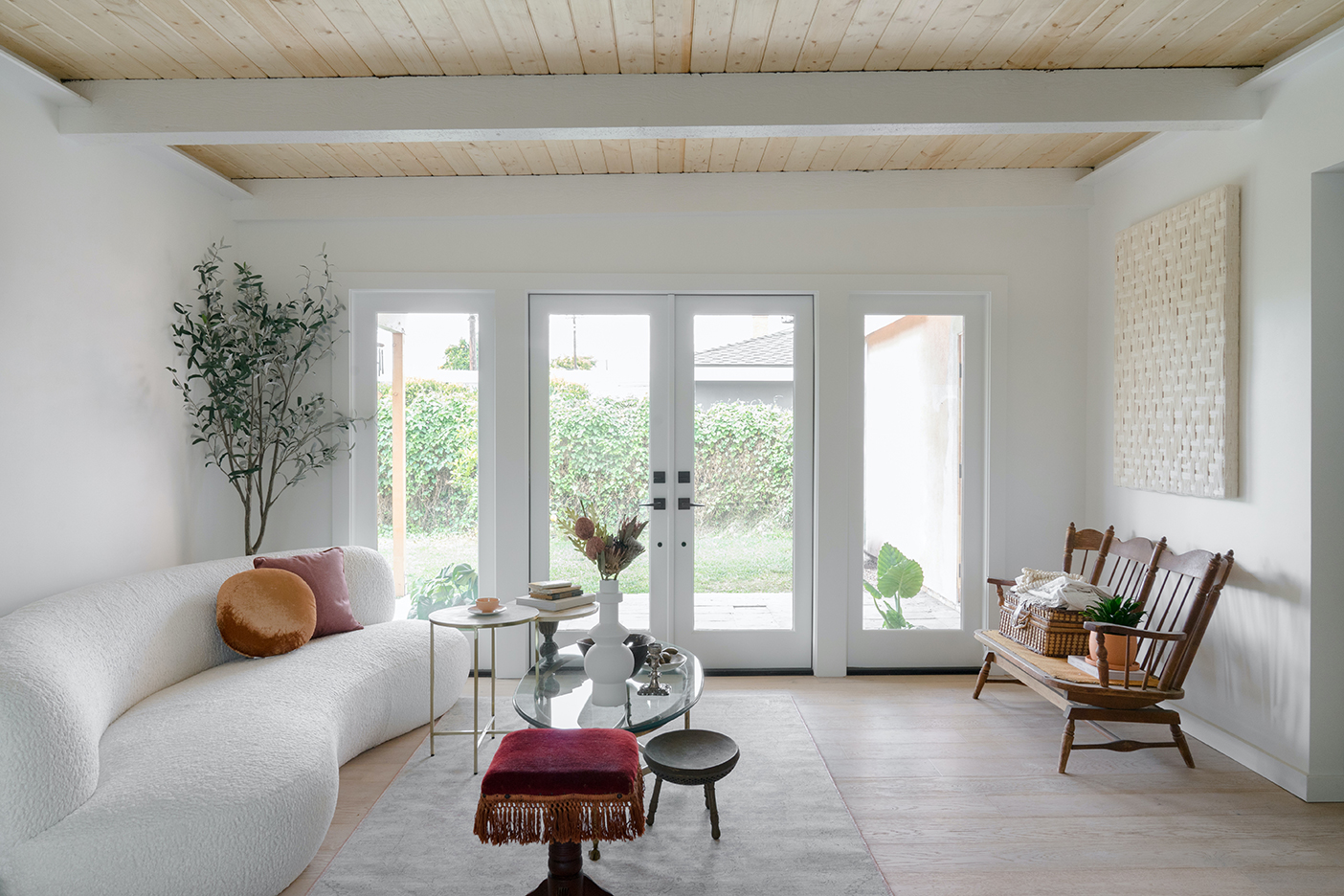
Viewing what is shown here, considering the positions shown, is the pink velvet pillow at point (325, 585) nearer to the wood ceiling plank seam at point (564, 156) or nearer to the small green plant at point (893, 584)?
the wood ceiling plank seam at point (564, 156)

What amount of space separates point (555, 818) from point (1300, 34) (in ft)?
11.3

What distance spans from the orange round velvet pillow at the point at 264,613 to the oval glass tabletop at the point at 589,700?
1020 mm

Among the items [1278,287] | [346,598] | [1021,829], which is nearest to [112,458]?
[346,598]

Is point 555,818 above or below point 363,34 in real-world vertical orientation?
below

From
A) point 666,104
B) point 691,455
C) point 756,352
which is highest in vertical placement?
point 666,104

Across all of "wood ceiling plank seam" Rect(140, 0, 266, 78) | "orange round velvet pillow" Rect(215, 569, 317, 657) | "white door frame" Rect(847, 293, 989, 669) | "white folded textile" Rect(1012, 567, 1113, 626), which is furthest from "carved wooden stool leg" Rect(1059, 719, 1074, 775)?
"wood ceiling plank seam" Rect(140, 0, 266, 78)

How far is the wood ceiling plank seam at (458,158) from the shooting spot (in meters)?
3.48

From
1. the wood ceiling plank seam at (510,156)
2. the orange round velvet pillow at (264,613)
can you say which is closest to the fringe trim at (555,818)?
the orange round velvet pillow at (264,613)

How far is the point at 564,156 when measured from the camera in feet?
12.0

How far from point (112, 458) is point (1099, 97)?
4.19 meters

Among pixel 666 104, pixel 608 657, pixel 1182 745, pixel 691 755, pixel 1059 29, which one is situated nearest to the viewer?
pixel 691 755

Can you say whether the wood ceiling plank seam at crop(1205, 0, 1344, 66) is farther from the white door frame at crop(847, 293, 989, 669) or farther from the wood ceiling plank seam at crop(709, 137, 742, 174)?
the wood ceiling plank seam at crop(709, 137, 742, 174)

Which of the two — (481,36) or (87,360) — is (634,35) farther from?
(87,360)

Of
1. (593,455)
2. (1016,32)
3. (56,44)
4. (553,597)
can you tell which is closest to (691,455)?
(593,455)
